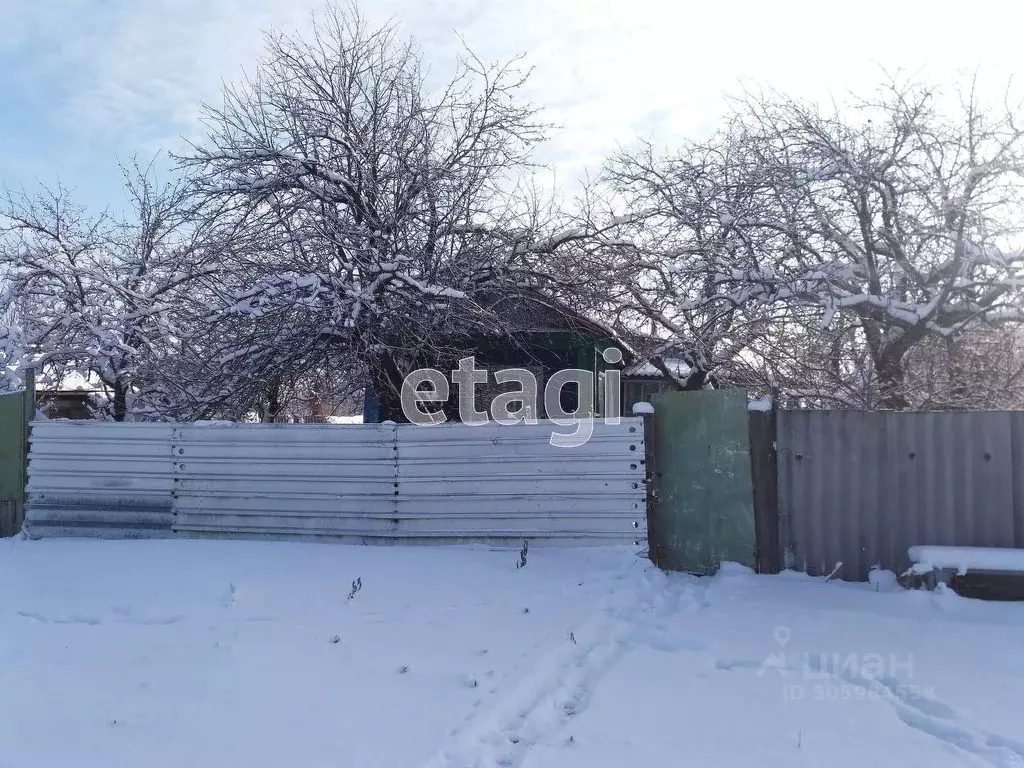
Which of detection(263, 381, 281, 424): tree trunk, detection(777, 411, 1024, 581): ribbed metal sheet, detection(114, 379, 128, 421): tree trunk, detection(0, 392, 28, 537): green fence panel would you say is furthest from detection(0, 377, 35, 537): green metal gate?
detection(777, 411, 1024, 581): ribbed metal sheet

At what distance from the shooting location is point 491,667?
469 centimetres

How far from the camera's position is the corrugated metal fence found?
722 centimetres

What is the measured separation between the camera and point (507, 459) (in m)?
7.41

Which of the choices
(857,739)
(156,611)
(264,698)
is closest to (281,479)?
(156,611)

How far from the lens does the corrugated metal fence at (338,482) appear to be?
7223 millimetres

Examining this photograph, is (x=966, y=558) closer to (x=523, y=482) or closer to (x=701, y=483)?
Answer: (x=701, y=483)

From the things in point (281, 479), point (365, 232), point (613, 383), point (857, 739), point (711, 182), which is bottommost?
point (857, 739)

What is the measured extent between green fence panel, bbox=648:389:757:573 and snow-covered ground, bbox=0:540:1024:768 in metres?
0.24

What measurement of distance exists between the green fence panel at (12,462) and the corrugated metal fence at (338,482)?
245mm

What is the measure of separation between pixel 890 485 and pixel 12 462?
349 inches

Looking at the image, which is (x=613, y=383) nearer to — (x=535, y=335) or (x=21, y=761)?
(x=535, y=335)

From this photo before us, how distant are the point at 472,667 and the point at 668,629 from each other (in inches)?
59.1

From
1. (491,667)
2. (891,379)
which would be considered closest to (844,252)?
(891,379)

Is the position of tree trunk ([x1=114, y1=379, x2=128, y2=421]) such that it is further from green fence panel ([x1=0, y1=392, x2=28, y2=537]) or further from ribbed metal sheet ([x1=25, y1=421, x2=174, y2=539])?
ribbed metal sheet ([x1=25, y1=421, x2=174, y2=539])
